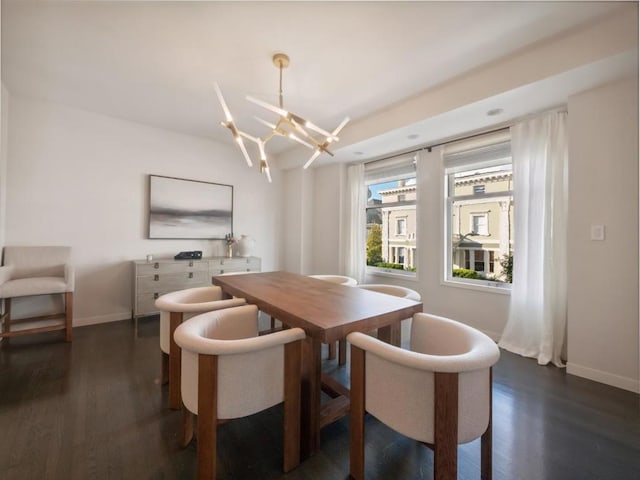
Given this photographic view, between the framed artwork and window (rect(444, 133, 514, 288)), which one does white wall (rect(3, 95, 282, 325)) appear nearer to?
the framed artwork

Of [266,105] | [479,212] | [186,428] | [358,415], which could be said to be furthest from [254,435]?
[479,212]

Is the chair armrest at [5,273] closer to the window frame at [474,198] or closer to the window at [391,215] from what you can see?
the window at [391,215]

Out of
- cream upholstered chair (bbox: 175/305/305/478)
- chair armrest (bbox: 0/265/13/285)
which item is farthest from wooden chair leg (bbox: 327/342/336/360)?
chair armrest (bbox: 0/265/13/285)

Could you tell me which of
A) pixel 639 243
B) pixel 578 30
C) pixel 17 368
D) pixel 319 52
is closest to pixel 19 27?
Result: pixel 319 52

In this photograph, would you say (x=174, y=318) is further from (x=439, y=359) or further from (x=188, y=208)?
(x=188, y=208)

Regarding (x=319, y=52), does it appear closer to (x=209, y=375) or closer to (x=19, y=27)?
(x=19, y=27)

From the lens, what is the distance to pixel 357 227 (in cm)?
411

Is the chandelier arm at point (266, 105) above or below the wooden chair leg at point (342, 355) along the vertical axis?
above

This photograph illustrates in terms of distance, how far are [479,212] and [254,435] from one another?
3.08 metres

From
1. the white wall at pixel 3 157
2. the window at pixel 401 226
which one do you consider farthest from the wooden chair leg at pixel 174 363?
the window at pixel 401 226

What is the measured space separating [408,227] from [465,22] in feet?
7.78

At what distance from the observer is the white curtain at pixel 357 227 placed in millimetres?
4098

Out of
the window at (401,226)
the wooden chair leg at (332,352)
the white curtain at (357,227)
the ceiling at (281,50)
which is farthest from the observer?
the white curtain at (357,227)

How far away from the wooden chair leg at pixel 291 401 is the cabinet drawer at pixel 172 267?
2.78 meters
